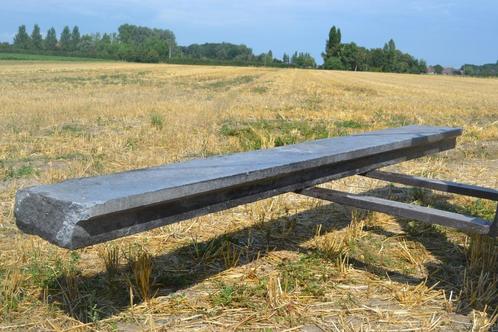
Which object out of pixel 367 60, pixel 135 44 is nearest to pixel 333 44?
pixel 367 60

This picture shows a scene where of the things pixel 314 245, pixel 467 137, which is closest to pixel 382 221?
pixel 314 245

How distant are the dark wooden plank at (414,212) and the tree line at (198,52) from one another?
8406cm

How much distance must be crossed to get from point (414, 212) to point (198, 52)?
165 metres

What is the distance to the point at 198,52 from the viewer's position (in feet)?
540

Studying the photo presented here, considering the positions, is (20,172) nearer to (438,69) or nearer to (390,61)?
(390,61)

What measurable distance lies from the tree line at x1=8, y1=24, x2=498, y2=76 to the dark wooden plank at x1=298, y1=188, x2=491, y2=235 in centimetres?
8406

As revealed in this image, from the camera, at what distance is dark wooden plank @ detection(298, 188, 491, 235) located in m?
3.24

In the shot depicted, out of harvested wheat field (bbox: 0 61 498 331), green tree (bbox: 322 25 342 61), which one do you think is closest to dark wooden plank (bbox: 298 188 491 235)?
harvested wheat field (bbox: 0 61 498 331)

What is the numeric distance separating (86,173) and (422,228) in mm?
3454

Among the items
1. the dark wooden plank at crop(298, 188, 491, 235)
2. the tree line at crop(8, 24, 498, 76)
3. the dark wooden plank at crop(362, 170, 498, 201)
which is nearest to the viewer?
the dark wooden plank at crop(298, 188, 491, 235)

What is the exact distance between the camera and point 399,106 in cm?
1580

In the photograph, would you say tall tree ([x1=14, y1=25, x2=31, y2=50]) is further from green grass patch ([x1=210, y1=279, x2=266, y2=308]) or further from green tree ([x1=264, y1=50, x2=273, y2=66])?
green grass patch ([x1=210, y1=279, x2=266, y2=308])

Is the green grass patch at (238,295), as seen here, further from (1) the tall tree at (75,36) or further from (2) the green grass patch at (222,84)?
(1) the tall tree at (75,36)

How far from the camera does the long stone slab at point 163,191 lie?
217 cm
